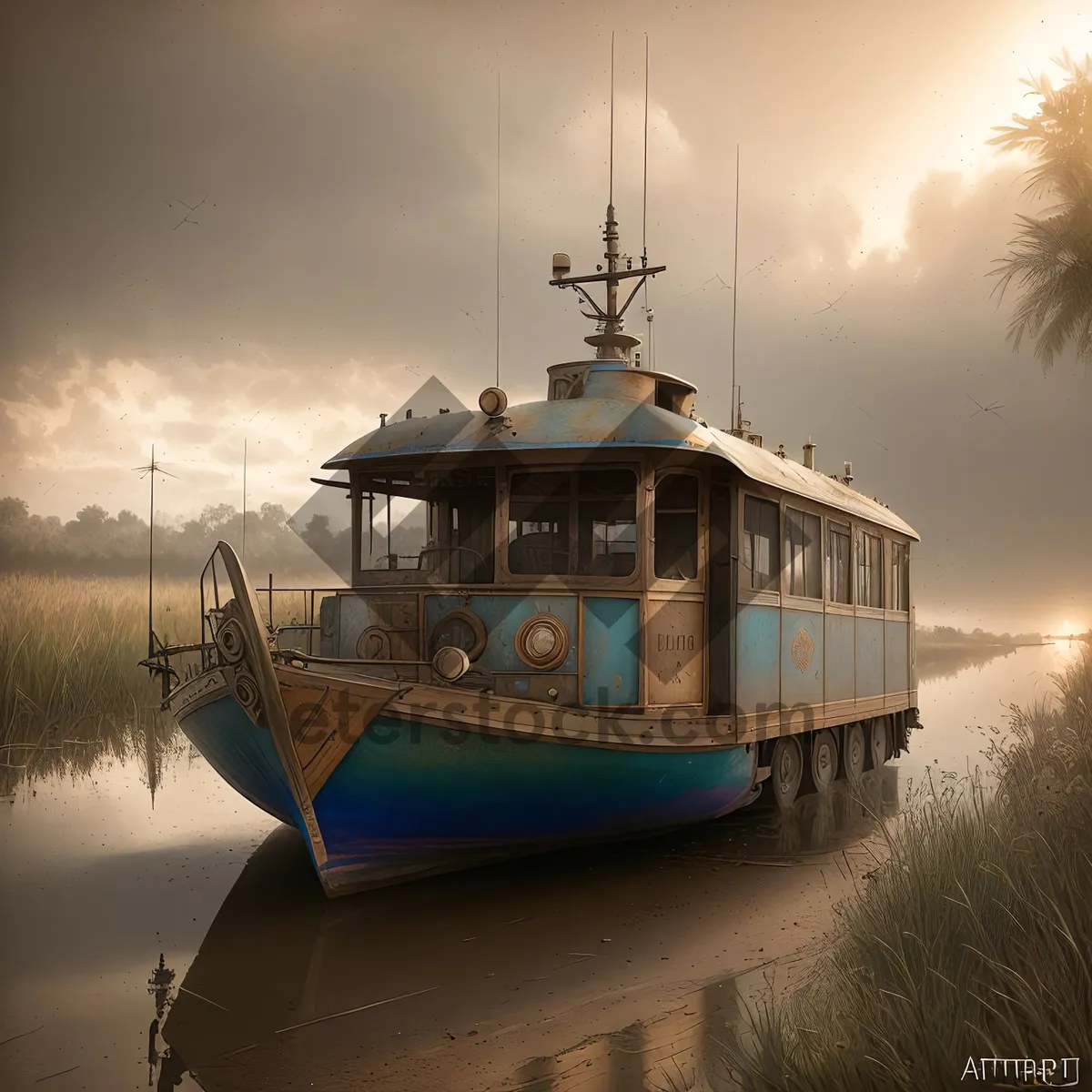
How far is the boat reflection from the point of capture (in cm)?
493

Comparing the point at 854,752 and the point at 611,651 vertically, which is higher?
the point at 611,651

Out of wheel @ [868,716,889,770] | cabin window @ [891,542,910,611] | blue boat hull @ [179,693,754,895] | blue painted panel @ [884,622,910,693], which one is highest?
cabin window @ [891,542,910,611]

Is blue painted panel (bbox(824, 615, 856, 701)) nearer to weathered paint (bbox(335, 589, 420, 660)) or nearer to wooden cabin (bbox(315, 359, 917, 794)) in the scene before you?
wooden cabin (bbox(315, 359, 917, 794))

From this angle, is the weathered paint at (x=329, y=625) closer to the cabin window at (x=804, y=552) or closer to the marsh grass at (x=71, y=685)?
the marsh grass at (x=71, y=685)

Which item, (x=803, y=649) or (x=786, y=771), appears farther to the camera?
(x=786, y=771)

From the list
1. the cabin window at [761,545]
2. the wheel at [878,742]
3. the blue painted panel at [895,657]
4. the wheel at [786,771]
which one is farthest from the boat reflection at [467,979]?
the blue painted panel at [895,657]

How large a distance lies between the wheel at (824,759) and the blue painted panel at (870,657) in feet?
2.62

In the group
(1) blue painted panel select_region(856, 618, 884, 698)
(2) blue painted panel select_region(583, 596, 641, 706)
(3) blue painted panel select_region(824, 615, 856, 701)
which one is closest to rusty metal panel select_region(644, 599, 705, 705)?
(2) blue painted panel select_region(583, 596, 641, 706)

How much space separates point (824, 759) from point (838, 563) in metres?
2.16

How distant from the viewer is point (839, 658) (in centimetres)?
1184

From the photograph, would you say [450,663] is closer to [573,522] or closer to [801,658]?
[573,522]

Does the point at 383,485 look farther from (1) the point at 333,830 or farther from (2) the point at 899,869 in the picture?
(2) the point at 899,869

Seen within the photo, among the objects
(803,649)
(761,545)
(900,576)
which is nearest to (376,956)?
(761,545)

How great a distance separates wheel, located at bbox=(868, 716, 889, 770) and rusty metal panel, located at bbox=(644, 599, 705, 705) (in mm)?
6138
